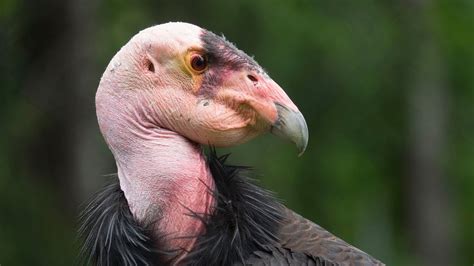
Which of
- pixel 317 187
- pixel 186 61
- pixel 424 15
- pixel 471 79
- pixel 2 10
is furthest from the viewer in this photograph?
pixel 471 79

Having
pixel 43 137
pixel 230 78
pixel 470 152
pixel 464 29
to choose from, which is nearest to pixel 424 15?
pixel 464 29

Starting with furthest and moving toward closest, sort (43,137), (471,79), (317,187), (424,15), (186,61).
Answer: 1. (471,79)
2. (424,15)
3. (317,187)
4. (43,137)
5. (186,61)

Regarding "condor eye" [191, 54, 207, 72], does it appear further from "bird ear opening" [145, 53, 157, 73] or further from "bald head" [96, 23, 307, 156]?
"bird ear opening" [145, 53, 157, 73]

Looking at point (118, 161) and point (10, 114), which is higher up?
point (10, 114)

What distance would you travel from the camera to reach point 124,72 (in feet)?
17.4

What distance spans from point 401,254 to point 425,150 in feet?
7.75

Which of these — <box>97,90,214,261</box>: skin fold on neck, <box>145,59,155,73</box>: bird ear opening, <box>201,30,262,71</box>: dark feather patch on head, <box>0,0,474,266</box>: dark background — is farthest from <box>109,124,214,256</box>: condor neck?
<box>0,0,474,266</box>: dark background

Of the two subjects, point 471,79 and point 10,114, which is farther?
point 471,79

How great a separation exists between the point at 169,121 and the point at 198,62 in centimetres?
30

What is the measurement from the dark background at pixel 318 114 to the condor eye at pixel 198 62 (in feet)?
22.8

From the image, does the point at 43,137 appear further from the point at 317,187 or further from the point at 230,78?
the point at 230,78

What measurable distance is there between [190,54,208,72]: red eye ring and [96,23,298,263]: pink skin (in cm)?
3

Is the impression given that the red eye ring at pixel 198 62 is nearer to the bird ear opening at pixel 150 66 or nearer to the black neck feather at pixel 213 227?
the bird ear opening at pixel 150 66

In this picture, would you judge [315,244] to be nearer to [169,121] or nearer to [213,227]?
[213,227]
